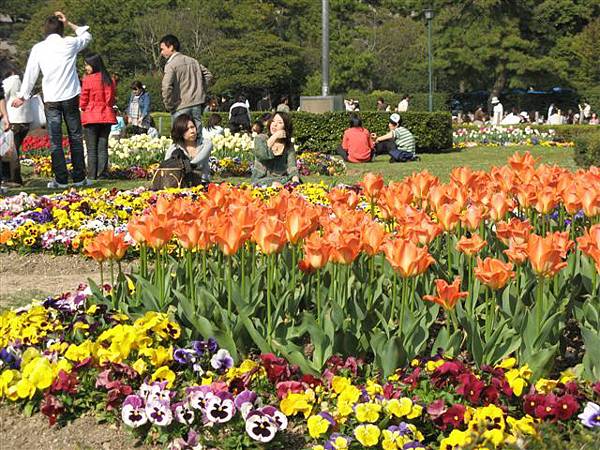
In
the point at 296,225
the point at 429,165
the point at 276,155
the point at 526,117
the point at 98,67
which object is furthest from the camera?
the point at 526,117

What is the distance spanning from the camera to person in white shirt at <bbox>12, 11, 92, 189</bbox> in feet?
34.3

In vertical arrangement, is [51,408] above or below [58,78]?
below

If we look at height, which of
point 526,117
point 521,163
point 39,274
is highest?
point 521,163

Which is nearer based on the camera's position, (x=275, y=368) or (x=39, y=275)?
(x=275, y=368)

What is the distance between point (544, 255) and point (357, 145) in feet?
41.5

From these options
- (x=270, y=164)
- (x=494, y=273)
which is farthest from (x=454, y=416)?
(x=270, y=164)

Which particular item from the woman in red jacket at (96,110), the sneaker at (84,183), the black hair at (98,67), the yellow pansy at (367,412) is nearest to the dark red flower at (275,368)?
the yellow pansy at (367,412)

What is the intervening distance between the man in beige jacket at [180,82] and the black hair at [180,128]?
2.42 meters

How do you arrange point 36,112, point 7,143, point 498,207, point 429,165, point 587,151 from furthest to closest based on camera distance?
point 429,165 → point 587,151 → point 36,112 → point 7,143 → point 498,207

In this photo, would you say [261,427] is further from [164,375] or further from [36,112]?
[36,112]

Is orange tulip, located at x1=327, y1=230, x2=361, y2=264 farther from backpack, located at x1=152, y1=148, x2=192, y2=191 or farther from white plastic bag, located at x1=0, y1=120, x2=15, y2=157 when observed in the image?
white plastic bag, located at x1=0, y1=120, x2=15, y2=157

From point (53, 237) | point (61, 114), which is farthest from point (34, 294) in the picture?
point (61, 114)

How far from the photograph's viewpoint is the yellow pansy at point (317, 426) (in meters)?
2.94

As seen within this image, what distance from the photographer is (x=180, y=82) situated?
11.0 metres
